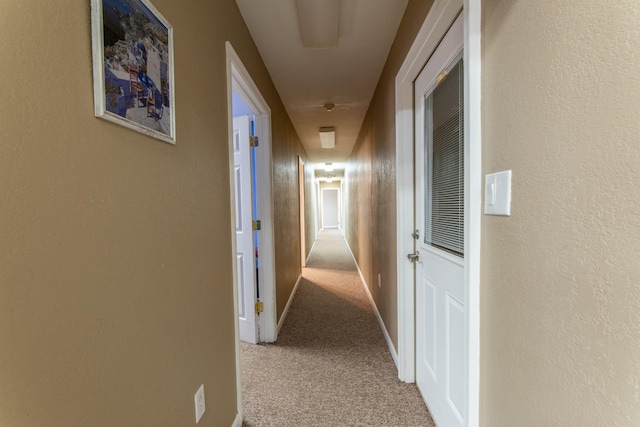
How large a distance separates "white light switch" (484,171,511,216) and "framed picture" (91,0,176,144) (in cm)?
100

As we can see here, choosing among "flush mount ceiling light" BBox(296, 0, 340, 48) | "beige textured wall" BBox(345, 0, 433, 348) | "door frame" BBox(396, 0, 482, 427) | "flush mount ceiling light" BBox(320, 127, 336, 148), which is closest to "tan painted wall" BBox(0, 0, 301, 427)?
"flush mount ceiling light" BBox(296, 0, 340, 48)

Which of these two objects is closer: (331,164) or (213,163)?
(213,163)

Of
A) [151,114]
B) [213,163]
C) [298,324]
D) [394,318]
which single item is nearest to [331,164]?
[298,324]

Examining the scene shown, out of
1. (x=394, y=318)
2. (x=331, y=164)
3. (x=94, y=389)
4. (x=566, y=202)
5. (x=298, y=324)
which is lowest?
(x=298, y=324)

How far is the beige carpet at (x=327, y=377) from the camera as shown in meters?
1.58

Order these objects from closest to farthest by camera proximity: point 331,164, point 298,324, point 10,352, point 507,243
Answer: point 10,352 < point 507,243 < point 298,324 < point 331,164

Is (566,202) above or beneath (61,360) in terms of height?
above

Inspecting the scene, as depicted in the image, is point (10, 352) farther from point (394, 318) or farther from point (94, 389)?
point (394, 318)

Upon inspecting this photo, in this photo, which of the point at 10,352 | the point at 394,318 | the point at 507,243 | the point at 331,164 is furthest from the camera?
the point at 331,164

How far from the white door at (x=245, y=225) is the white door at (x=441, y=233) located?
1.36m

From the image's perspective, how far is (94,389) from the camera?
0.61 metres

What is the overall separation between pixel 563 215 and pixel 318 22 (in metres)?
1.60

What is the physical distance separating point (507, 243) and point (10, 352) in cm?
107

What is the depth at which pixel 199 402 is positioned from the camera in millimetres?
1086
